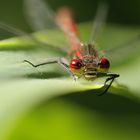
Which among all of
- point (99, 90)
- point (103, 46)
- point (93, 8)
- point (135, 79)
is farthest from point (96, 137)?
point (93, 8)

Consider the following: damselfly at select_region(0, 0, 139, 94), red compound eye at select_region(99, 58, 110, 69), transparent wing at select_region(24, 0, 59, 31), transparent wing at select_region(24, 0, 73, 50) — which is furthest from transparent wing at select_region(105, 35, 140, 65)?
transparent wing at select_region(24, 0, 59, 31)

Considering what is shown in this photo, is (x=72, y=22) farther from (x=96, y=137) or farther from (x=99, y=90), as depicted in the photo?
(x=96, y=137)

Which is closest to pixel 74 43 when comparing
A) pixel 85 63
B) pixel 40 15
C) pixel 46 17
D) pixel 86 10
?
pixel 85 63

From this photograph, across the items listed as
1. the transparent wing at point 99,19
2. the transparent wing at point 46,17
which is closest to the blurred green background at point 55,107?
the transparent wing at point 99,19

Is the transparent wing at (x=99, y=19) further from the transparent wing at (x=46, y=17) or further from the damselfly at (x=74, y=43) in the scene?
the transparent wing at (x=46, y=17)

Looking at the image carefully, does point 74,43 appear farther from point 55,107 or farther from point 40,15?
point 55,107

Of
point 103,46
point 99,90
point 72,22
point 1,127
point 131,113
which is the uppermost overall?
point 72,22

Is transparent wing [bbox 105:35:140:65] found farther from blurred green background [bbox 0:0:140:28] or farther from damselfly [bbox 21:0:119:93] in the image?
blurred green background [bbox 0:0:140:28]
